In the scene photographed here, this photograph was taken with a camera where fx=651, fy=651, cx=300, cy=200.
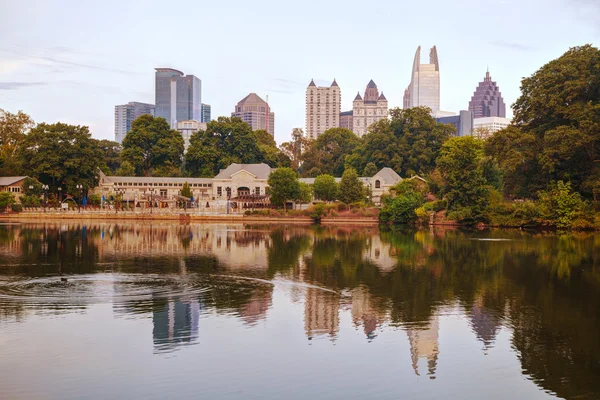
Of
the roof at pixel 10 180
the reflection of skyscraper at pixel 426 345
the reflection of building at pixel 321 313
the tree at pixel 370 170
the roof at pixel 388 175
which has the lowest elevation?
the reflection of skyscraper at pixel 426 345

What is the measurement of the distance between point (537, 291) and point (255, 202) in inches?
2097

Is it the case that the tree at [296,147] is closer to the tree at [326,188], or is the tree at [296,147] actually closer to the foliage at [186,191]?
the foliage at [186,191]

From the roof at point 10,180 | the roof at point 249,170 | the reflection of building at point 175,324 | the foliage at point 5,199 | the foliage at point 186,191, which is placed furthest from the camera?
the roof at point 249,170

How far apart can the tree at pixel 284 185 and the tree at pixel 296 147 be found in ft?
139

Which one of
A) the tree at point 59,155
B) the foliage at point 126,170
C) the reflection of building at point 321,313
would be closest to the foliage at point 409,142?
the foliage at point 126,170

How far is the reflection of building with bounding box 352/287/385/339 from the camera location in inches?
637

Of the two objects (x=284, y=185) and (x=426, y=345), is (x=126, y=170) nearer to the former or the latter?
(x=284, y=185)

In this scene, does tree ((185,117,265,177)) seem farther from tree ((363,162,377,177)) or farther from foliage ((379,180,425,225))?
foliage ((379,180,425,225))

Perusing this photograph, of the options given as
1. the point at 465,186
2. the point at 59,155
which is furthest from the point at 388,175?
the point at 59,155

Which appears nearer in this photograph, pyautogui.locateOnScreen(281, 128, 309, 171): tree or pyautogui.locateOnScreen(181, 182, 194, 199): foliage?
pyautogui.locateOnScreen(181, 182, 194, 199): foliage

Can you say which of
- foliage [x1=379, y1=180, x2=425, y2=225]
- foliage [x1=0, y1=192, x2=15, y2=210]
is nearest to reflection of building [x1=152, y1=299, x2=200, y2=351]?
foliage [x1=379, y1=180, x2=425, y2=225]

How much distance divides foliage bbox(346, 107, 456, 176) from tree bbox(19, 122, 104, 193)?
110ft

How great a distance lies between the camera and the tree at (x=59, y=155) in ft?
225

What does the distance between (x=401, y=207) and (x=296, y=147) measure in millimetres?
56511
